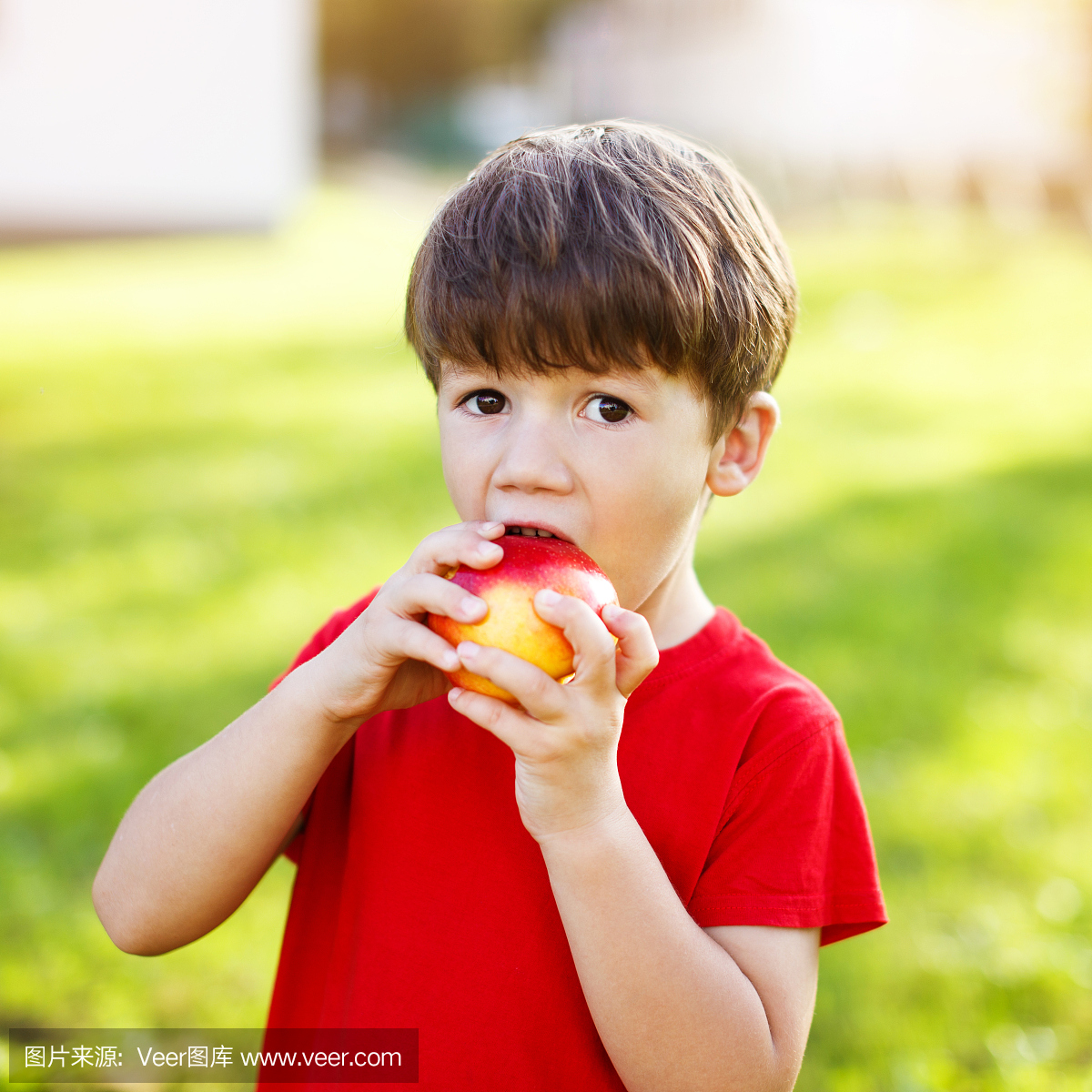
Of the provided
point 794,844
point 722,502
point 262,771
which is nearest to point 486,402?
point 262,771

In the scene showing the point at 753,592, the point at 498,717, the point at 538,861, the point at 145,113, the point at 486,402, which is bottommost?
the point at 753,592

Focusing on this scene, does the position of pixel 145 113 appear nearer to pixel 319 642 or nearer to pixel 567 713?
pixel 319 642

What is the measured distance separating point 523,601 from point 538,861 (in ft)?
1.12

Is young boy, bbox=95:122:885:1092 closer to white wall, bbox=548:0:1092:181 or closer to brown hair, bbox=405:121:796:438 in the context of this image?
brown hair, bbox=405:121:796:438

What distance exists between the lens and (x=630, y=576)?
51.1 inches

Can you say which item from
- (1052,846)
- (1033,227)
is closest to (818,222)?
(1033,227)

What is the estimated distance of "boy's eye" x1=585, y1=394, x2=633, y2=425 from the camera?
1.25m

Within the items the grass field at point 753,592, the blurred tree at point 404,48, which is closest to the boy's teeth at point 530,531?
the grass field at point 753,592

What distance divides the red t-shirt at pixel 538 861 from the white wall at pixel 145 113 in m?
11.8

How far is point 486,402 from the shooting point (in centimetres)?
130

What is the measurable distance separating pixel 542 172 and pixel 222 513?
3.92 meters

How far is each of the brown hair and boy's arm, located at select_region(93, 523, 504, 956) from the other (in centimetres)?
23

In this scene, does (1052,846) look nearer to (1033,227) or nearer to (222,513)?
(222,513)

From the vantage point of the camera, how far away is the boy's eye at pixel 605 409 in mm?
1246
